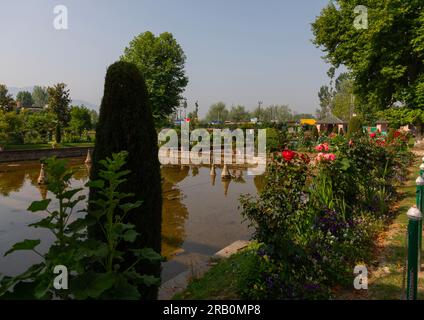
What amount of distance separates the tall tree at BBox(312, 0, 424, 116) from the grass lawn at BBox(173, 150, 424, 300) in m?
15.4

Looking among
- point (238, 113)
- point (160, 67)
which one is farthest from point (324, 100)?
point (160, 67)

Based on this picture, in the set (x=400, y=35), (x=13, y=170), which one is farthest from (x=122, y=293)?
(x=400, y=35)

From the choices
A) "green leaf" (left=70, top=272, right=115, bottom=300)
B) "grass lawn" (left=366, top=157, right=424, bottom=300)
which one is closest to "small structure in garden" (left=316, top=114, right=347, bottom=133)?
"grass lawn" (left=366, top=157, right=424, bottom=300)

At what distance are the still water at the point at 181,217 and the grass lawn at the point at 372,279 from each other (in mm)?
964

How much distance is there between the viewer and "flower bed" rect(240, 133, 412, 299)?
12.2 feet

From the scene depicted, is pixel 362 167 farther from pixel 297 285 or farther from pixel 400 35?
pixel 400 35

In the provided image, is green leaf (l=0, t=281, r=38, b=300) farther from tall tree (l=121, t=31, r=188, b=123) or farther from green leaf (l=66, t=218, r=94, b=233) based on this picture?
tall tree (l=121, t=31, r=188, b=123)

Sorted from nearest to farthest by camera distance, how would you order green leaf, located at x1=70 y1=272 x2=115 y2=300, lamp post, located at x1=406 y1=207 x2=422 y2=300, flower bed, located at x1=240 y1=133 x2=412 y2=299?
green leaf, located at x1=70 y1=272 x2=115 y2=300 < lamp post, located at x1=406 y1=207 x2=422 y2=300 < flower bed, located at x1=240 y1=133 x2=412 y2=299

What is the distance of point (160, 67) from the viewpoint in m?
33.2

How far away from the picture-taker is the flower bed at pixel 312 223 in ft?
12.2

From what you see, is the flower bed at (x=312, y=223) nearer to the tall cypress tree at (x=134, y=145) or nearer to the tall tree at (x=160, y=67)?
the tall cypress tree at (x=134, y=145)

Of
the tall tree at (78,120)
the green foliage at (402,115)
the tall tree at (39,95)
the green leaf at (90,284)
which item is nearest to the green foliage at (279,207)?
the green leaf at (90,284)

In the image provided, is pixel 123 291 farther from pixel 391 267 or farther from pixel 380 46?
pixel 380 46
